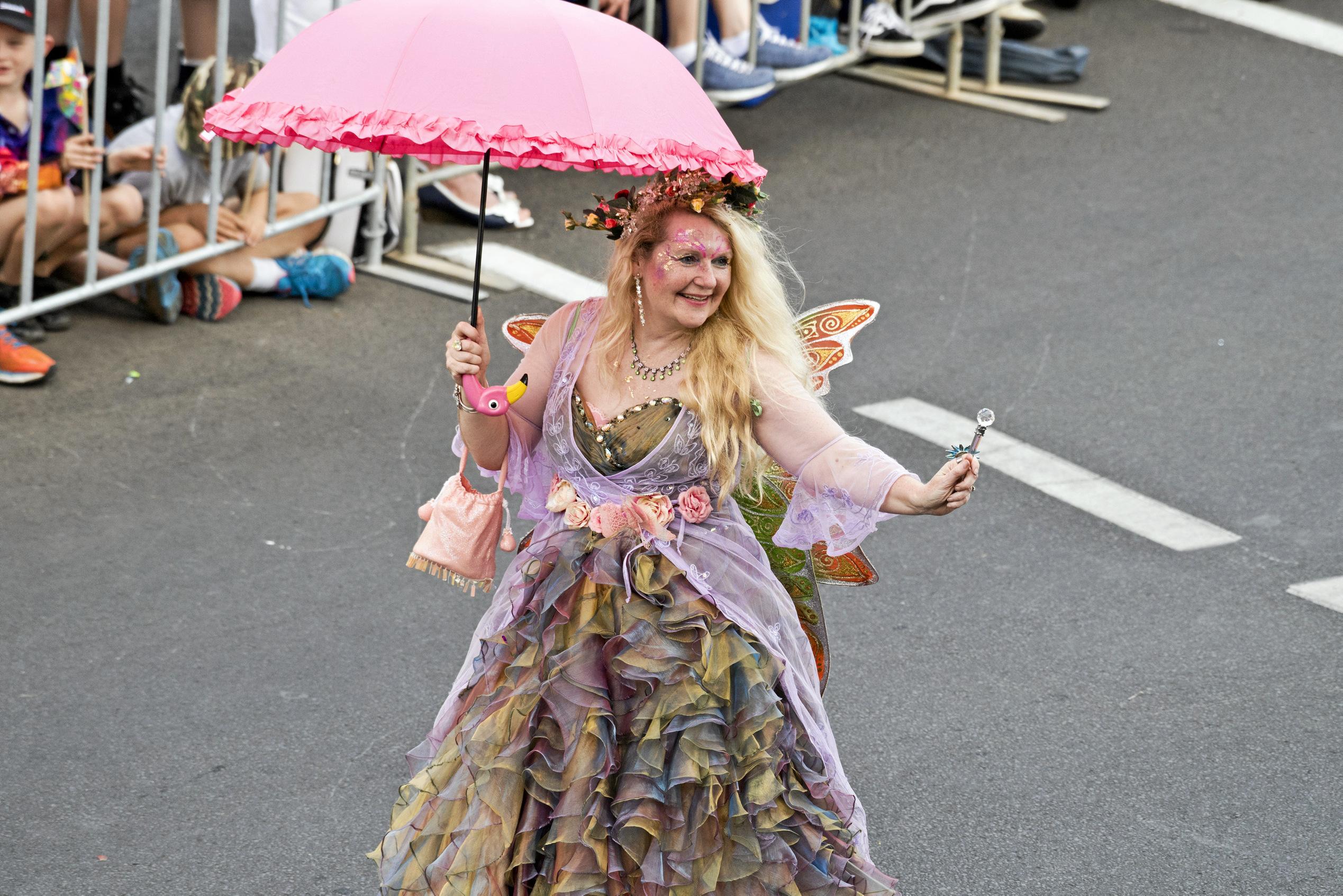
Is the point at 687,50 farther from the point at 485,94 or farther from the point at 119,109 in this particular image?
the point at 485,94

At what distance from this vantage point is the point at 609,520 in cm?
338

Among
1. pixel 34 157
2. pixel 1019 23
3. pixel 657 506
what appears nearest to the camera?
pixel 657 506

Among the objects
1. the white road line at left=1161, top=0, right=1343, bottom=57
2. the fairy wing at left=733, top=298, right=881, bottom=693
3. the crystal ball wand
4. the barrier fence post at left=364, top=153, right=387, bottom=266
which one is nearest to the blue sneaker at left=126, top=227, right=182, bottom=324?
the barrier fence post at left=364, top=153, right=387, bottom=266

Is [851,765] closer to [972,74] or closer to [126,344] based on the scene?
[126,344]

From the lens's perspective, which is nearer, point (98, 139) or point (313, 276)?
point (98, 139)

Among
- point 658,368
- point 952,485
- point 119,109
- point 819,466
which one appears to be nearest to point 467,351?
point 658,368

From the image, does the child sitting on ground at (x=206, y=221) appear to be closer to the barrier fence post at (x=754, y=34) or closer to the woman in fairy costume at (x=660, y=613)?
the barrier fence post at (x=754, y=34)

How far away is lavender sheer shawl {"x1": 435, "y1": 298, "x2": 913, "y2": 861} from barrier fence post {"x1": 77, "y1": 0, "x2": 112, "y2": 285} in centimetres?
366

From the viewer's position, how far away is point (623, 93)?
3.12 metres

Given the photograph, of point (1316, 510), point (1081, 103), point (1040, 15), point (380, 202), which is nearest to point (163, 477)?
point (380, 202)

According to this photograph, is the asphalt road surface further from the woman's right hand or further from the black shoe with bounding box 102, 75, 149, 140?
the woman's right hand

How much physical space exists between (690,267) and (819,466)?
48cm

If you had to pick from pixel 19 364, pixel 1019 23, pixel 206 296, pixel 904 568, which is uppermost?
pixel 1019 23

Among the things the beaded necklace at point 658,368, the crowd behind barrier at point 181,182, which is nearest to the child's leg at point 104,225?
the crowd behind barrier at point 181,182
